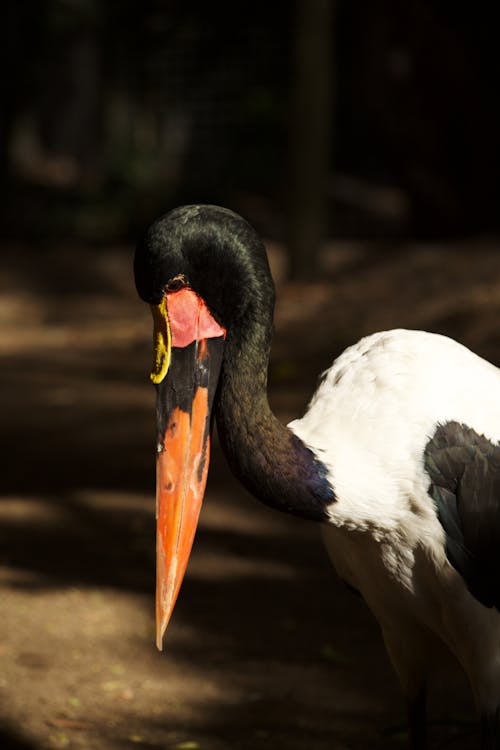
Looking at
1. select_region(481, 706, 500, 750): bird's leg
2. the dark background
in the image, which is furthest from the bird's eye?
the dark background

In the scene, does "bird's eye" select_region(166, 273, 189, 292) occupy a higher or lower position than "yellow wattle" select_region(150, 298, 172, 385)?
higher

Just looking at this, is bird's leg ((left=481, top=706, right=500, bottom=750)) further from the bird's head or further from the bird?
the bird's head

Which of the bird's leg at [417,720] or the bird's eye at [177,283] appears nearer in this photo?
the bird's eye at [177,283]

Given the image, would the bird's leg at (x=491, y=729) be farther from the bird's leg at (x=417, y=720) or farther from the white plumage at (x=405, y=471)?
the bird's leg at (x=417, y=720)

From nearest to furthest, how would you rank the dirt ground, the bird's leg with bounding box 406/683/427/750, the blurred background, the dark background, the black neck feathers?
the black neck feathers → the bird's leg with bounding box 406/683/427/750 → the dirt ground → the blurred background → the dark background

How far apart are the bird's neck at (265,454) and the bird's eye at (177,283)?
7.2 inches

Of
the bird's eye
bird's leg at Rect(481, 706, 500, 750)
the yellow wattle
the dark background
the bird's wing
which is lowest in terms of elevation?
bird's leg at Rect(481, 706, 500, 750)

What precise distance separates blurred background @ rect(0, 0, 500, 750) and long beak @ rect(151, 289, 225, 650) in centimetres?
91

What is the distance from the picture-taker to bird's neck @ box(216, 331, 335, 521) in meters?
2.23

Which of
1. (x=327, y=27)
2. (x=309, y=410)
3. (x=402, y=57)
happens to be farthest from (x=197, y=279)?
(x=402, y=57)

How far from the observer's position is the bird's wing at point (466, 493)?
2318 mm

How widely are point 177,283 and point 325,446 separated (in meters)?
0.44

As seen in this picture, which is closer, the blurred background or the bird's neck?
the bird's neck

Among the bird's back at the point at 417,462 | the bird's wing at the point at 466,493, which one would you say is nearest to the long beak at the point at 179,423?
the bird's back at the point at 417,462
